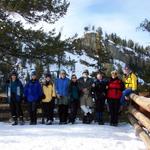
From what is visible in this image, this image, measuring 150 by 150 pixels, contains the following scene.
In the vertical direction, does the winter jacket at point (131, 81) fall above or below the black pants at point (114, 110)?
above

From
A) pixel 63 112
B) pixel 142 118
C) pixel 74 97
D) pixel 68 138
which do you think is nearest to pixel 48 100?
pixel 63 112

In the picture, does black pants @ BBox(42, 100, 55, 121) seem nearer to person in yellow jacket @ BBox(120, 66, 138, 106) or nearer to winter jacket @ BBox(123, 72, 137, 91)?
person in yellow jacket @ BBox(120, 66, 138, 106)

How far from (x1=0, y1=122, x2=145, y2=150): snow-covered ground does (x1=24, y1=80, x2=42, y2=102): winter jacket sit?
178 cm

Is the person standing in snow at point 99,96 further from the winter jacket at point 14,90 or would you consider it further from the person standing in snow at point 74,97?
the winter jacket at point 14,90

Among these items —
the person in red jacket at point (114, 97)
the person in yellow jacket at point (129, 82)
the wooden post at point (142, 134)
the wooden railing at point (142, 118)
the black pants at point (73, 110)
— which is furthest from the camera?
the black pants at point (73, 110)

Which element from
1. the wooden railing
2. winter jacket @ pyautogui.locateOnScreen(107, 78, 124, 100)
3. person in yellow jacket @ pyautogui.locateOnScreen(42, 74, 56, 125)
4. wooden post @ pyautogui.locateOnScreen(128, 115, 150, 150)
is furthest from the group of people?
wooden post @ pyautogui.locateOnScreen(128, 115, 150, 150)

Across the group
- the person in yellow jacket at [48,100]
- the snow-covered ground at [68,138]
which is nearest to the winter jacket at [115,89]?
the snow-covered ground at [68,138]

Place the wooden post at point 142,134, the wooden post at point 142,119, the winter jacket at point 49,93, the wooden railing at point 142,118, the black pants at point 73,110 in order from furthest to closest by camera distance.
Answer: the winter jacket at point 49,93 < the black pants at point 73,110 < the wooden post at point 142,119 < the wooden railing at point 142,118 < the wooden post at point 142,134

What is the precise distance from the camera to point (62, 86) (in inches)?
666

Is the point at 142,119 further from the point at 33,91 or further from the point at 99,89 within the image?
the point at 33,91

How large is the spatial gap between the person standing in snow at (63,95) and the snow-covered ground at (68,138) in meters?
1.70

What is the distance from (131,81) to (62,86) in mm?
2407

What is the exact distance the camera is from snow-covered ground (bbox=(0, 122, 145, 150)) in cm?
1105

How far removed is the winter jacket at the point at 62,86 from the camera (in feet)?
55.4
